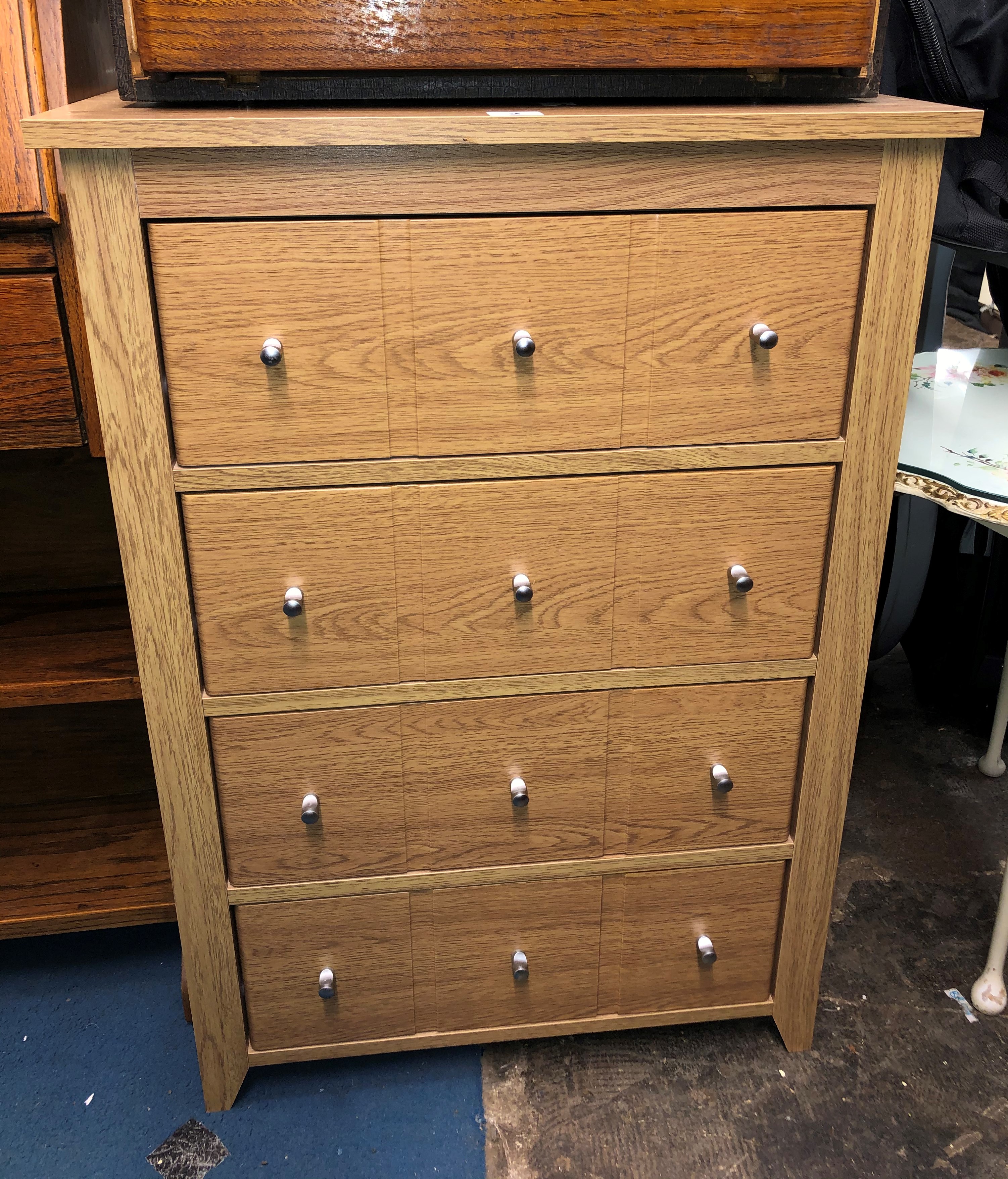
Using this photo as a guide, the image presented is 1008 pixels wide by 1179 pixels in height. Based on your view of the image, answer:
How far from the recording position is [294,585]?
93 cm

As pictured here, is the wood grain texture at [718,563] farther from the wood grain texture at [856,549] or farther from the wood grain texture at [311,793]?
the wood grain texture at [311,793]

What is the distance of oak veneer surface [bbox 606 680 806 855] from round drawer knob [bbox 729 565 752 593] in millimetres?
114

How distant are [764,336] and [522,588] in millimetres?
301

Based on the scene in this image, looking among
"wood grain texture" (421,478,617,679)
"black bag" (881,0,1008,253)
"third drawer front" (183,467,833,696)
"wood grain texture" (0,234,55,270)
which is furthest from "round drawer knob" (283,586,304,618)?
"black bag" (881,0,1008,253)

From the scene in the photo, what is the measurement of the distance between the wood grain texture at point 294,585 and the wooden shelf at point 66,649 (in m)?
0.24

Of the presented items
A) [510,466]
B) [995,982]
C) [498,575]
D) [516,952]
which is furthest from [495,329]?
[995,982]

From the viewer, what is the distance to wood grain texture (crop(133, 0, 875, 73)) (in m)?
0.79

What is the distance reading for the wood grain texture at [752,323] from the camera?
0.87m

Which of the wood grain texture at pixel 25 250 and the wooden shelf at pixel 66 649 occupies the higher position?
the wood grain texture at pixel 25 250

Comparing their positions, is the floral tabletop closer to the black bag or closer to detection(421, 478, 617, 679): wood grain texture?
the black bag

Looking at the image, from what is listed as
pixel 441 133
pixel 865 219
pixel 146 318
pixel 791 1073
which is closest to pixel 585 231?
pixel 441 133

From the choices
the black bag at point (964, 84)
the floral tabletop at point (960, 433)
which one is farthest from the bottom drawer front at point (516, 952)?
the black bag at point (964, 84)

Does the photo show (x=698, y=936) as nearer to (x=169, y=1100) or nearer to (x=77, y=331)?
(x=169, y=1100)

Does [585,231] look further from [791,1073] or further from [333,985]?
[791,1073]
